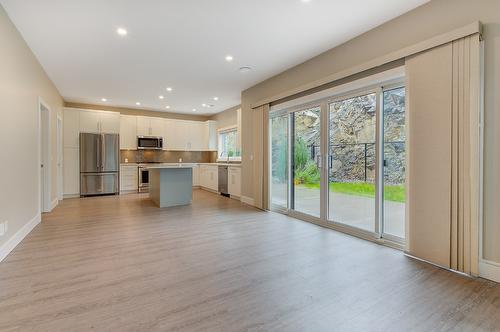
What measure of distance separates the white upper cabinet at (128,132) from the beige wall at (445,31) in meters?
6.11

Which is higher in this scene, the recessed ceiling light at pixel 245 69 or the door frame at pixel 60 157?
the recessed ceiling light at pixel 245 69

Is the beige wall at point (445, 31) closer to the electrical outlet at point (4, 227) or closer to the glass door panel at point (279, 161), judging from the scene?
the glass door panel at point (279, 161)

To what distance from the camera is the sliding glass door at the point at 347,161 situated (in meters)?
3.23

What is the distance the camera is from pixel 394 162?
321cm

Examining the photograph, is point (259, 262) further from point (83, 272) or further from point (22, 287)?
point (22, 287)

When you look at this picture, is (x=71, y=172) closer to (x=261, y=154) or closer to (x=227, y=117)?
(x=227, y=117)

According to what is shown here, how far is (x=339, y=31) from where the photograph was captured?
326cm

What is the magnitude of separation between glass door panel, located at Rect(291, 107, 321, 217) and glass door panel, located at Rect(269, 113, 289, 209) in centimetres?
21

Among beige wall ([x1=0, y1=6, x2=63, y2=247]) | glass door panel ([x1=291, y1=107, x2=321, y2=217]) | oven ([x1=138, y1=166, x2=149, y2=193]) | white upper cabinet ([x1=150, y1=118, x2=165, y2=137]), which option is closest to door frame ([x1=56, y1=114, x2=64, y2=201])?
oven ([x1=138, y1=166, x2=149, y2=193])

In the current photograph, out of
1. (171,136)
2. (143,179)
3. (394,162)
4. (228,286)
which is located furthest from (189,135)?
(228,286)

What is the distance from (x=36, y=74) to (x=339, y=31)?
471 centimetres

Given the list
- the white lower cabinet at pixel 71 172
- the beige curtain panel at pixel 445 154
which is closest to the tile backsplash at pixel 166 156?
the white lower cabinet at pixel 71 172

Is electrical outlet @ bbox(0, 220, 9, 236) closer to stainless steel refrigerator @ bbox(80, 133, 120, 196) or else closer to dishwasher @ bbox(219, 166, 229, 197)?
stainless steel refrigerator @ bbox(80, 133, 120, 196)

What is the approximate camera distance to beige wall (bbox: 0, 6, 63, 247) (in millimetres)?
2775
